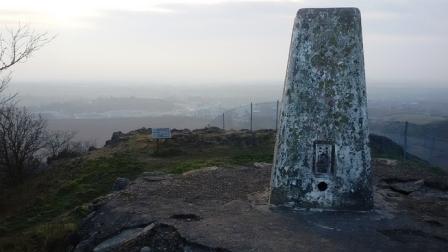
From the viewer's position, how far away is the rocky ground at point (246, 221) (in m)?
7.04

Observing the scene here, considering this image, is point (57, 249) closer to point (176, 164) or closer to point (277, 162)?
point (277, 162)

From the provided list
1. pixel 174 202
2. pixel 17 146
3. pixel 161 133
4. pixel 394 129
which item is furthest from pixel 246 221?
pixel 394 129

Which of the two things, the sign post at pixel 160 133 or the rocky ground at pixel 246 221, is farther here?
the sign post at pixel 160 133

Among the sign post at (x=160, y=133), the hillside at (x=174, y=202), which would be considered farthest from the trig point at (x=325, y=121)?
the sign post at (x=160, y=133)

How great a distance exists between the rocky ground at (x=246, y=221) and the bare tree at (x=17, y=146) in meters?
11.4

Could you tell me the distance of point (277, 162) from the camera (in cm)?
855

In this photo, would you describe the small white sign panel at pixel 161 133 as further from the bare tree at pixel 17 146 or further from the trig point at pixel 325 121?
the trig point at pixel 325 121

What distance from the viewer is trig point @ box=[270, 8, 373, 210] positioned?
27.2ft

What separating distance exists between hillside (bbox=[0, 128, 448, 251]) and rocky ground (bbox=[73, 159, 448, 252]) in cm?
2

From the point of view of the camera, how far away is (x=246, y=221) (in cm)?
786

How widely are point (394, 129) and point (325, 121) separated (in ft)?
50.4

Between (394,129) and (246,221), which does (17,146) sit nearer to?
(246,221)

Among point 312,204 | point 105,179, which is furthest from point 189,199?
point 105,179

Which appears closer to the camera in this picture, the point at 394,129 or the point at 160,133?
the point at 160,133
